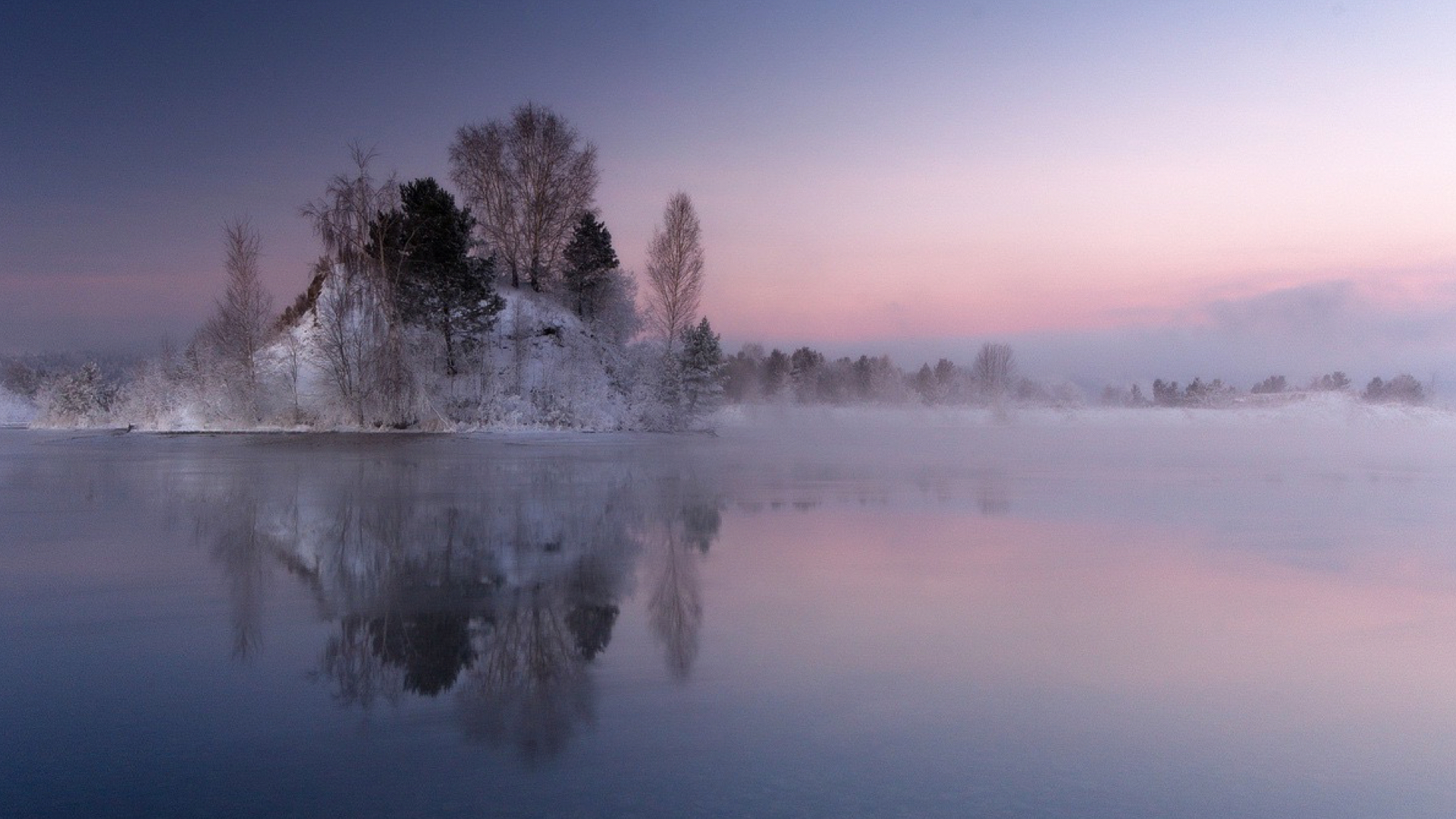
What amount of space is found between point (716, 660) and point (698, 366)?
40.3 m

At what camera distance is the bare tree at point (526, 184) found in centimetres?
5188

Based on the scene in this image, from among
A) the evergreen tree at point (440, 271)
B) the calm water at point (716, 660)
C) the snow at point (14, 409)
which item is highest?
the evergreen tree at point (440, 271)

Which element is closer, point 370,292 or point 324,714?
point 324,714

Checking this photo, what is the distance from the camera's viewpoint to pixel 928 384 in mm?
122438

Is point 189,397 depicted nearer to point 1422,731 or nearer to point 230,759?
point 230,759

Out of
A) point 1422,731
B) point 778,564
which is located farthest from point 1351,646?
point 778,564

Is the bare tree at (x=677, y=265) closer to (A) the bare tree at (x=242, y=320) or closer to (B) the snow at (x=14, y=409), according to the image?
(A) the bare tree at (x=242, y=320)

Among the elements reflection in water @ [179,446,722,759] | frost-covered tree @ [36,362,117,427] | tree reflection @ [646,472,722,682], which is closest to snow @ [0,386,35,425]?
frost-covered tree @ [36,362,117,427]

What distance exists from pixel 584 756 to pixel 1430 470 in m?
33.1

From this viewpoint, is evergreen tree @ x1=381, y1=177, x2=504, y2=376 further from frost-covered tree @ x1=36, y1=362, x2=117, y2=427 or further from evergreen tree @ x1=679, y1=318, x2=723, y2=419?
frost-covered tree @ x1=36, y1=362, x2=117, y2=427

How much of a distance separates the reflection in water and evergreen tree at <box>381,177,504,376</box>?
75.7 ft

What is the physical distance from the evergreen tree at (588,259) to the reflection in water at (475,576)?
32686mm

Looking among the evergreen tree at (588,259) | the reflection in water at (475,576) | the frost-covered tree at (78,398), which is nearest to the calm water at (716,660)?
the reflection in water at (475,576)

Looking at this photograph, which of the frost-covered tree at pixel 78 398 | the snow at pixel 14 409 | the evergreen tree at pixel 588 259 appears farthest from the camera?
the snow at pixel 14 409
